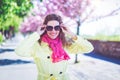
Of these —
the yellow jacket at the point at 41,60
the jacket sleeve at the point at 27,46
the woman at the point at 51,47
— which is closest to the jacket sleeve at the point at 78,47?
the woman at the point at 51,47

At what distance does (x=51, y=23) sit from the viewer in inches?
126

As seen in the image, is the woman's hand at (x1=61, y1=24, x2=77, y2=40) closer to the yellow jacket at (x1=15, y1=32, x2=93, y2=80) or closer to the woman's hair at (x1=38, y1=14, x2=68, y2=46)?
the woman's hair at (x1=38, y1=14, x2=68, y2=46)

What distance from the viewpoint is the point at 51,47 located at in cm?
319

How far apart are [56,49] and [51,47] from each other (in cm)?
6

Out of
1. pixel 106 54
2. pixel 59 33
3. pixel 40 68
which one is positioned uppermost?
pixel 59 33

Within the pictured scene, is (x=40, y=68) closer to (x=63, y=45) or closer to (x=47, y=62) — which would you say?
(x=47, y=62)

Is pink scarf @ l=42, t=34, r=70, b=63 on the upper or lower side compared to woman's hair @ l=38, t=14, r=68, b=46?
lower

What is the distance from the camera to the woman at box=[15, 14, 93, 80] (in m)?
3.10

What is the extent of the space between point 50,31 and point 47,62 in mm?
288

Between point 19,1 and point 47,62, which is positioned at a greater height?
point 19,1

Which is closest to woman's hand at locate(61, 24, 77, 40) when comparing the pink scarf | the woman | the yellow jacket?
the woman

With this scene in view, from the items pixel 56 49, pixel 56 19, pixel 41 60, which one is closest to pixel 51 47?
pixel 56 49

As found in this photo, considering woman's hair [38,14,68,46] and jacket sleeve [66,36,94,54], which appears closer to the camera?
woman's hair [38,14,68,46]

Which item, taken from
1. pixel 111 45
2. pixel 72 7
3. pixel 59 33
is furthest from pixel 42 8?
pixel 59 33
